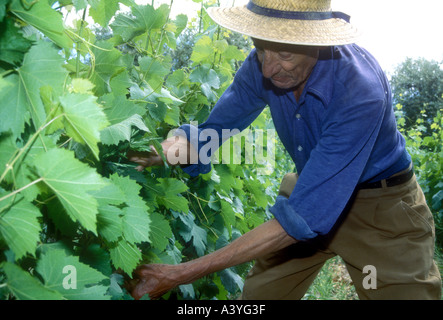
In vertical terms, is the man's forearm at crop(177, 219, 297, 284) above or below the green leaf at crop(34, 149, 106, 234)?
below

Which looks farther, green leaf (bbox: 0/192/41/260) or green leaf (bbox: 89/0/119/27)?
green leaf (bbox: 89/0/119/27)

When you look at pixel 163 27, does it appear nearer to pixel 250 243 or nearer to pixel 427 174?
pixel 250 243

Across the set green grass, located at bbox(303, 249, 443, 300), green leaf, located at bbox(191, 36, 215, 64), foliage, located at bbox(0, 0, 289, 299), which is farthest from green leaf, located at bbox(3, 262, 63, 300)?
green grass, located at bbox(303, 249, 443, 300)

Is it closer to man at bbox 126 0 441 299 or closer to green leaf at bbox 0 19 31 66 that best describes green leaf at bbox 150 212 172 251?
man at bbox 126 0 441 299

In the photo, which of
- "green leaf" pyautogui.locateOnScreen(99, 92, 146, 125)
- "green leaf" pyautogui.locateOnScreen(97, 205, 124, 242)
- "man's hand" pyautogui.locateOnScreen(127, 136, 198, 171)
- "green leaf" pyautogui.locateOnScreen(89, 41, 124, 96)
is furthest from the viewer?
"man's hand" pyautogui.locateOnScreen(127, 136, 198, 171)

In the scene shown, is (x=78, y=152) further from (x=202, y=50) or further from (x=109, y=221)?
(x=202, y=50)

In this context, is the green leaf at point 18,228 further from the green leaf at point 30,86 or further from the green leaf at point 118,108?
the green leaf at point 118,108

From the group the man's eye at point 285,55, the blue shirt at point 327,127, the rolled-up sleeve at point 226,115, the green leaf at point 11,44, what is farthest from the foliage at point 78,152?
Result: the man's eye at point 285,55

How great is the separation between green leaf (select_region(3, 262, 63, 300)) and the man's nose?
1.32 m

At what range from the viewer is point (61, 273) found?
938 millimetres

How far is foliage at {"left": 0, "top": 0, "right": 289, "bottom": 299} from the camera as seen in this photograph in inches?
33.3

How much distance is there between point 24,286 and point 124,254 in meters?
0.51

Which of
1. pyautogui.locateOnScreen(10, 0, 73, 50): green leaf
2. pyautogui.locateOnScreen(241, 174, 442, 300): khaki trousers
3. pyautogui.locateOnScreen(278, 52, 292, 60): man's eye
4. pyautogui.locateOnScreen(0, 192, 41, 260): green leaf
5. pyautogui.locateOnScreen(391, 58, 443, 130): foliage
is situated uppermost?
pyautogui.locateOnScreen(10, 0, 73, 50): green leaf

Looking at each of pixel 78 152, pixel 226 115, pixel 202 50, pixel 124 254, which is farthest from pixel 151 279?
pixel 202 50
